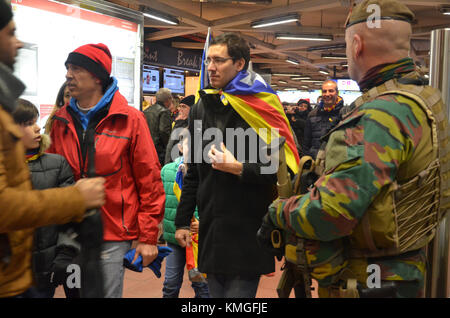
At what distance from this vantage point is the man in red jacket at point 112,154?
2025 mm

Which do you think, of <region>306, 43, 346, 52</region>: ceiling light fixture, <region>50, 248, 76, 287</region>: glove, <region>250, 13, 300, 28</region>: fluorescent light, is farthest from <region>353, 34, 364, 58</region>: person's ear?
<region>306, 43, 346, 52</region>: ceiling light fixture

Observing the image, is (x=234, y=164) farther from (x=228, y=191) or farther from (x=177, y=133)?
(x=177, y=133)

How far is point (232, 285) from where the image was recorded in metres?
2.00

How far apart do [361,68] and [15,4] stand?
2398mm

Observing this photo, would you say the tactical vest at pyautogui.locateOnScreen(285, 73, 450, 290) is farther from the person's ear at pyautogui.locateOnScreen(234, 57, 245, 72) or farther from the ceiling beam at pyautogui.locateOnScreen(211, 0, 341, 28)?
the ceiling beam at pyautogui.locateOnScreen(211, 0, 341, 28)

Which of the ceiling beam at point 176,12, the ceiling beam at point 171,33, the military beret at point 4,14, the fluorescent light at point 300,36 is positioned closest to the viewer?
the military beret at point 4,14

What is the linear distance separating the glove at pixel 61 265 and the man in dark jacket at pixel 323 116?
148 inches

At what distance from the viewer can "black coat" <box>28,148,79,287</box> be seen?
6.97 feet

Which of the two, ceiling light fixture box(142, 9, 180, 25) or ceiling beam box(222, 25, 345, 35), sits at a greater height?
ceiling beam box(222, 25, 345, 35)

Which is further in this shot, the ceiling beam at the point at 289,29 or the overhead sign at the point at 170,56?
the overhead sign at the point at 170,56

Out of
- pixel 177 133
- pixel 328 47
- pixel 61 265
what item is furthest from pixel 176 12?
pixel 61 265

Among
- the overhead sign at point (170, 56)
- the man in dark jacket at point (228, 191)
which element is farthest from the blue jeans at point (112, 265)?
the overhead sign at point (170, 56)

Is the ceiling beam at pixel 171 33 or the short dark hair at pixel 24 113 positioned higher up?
the ceiling beam at pixel 171 33

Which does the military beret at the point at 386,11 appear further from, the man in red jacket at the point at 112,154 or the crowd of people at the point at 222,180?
the man in red jacket at the point at 112,154
